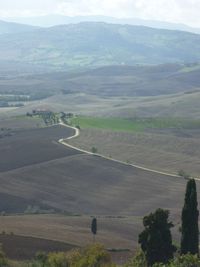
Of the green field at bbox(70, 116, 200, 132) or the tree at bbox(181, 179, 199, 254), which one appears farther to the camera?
the green field at bbox(70, 116, 200, 132)

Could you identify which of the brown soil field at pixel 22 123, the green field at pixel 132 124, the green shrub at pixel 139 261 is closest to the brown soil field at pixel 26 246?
the green shrub at pixel 139 261

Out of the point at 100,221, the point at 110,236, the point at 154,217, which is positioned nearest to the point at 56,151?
the point at 100,221

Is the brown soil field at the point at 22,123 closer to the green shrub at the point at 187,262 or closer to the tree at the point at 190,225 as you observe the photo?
the tree at the point at 190,225

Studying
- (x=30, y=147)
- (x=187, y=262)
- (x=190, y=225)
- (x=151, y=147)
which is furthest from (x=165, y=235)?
(x=151, y=147)

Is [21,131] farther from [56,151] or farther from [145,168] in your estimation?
[145,168]

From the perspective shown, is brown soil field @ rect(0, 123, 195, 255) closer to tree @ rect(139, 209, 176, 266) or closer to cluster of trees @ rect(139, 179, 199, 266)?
cluster of trees @ rect(139, 179, 199, 266)

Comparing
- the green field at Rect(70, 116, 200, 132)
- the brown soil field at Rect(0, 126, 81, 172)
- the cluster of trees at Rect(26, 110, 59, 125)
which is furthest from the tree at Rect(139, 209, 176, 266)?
the cluster of trees at Rect(26, 110, 59, 125)
